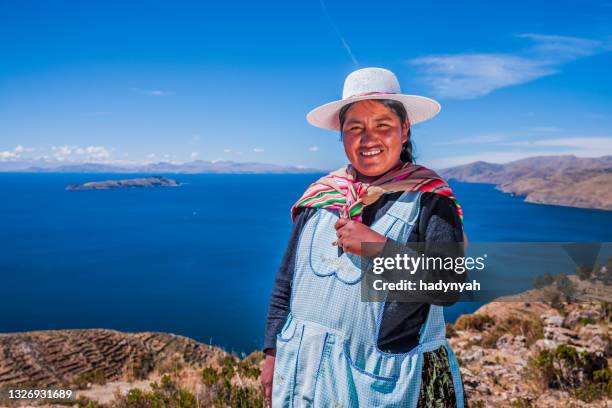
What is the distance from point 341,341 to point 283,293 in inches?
13.9

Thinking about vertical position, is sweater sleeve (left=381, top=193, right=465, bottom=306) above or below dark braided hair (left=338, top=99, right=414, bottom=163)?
below

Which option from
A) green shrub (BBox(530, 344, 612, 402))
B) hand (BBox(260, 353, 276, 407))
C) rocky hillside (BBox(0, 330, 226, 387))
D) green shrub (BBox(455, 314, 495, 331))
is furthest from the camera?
rocky hillside (BBox(0, 330, 226, 387))

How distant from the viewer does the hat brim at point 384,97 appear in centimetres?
162

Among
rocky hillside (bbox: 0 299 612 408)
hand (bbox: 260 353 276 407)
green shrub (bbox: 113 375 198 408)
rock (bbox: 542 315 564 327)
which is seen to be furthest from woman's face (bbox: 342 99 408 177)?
rock (bbox: 542 315 564 327)

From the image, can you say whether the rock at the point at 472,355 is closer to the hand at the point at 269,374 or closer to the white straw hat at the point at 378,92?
the hand at the point at 269,374

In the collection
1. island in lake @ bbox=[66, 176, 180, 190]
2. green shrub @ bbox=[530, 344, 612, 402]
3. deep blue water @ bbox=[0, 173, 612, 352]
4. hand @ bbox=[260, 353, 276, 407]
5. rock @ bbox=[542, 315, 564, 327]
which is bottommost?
deep blue water @ bbox=[0, 173, 612, 352]

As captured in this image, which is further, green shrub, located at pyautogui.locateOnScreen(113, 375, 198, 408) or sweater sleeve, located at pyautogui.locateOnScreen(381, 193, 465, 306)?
green shrub, located at pyautogui.locateOnScreen(113, 375, 198, 408)

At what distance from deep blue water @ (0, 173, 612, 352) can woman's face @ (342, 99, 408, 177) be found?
26.2 m

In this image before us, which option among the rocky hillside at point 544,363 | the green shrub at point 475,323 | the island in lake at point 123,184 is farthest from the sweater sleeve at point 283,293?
the island in lake at point 123,184

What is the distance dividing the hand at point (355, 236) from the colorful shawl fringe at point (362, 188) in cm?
10

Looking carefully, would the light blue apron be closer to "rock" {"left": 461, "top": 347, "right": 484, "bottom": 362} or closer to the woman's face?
the woman's face

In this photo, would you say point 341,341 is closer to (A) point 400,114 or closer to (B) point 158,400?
(A) point 400,114

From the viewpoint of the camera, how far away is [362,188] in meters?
1.55

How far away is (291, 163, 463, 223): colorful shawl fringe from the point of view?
1449 mm
